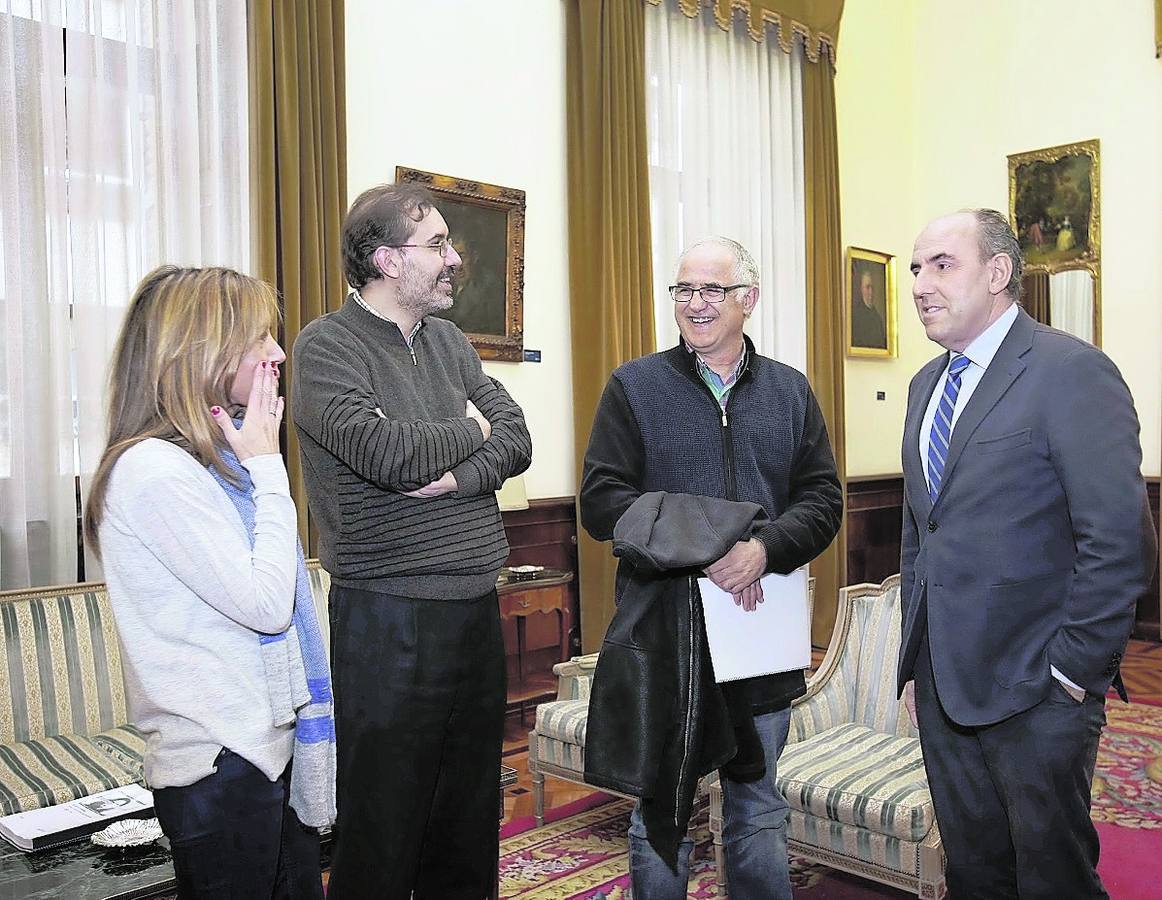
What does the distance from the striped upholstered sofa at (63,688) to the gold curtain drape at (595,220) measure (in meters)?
2.96

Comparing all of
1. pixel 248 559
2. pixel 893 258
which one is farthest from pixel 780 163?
pixel 248 559

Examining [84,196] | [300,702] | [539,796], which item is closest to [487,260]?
[84,196]

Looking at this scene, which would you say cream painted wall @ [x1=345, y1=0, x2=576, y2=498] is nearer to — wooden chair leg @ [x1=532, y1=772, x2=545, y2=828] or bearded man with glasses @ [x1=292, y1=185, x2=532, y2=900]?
wooden chair leg @ [x1=532, y1=772, x2=545, y2=828]

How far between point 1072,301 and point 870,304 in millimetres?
1494

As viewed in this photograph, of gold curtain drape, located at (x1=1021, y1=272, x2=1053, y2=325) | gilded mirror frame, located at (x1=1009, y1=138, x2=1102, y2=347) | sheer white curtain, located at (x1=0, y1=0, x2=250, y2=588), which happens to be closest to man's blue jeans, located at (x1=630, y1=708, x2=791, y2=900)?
sheer white curtain, located at (x1=0, y1=0, x2=250, y2=588)

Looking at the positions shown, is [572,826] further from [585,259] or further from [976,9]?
[976,9]

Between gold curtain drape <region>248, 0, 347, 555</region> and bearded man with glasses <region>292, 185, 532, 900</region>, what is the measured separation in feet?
8.68

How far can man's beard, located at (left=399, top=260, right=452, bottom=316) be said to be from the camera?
2389 millimetres

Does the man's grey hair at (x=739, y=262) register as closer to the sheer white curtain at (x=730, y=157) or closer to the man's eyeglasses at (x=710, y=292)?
the man's eyeglasses at (x=710, y=292)

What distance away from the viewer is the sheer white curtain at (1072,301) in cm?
801

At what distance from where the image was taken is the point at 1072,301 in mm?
8086

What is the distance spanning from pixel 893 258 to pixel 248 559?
26.4 feet

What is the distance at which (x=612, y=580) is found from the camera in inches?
252

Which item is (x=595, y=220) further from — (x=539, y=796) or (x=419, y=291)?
(x=419, y=291)
